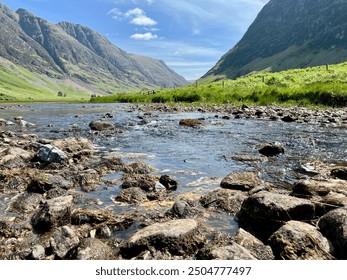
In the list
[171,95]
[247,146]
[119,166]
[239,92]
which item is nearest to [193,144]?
[247,146]

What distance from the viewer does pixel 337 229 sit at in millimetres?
6117

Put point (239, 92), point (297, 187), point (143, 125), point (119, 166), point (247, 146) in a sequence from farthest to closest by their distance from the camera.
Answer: point (239, 92) < point (143, 125) < point (247, 146) < point (119, 166) < point (297, 187)

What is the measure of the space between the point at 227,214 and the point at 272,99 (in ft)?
123

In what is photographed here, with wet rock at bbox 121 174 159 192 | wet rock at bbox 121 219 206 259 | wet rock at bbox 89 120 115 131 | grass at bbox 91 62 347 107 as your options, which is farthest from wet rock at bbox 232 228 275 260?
grass at bbox 91 62 347 107

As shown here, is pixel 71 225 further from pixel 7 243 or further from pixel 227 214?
pixel 227 214

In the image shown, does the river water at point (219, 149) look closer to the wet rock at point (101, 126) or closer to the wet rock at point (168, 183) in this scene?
the wet rock at point (168, 183)

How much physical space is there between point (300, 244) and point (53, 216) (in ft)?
17.5

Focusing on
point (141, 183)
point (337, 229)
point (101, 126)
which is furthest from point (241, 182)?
point (101, 126)

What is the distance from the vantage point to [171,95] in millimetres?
64188

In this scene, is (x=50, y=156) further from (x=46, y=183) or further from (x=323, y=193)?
(x=323, y=193)

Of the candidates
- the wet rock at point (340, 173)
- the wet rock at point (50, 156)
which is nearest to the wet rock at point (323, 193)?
the wet rock at point (340, 173)

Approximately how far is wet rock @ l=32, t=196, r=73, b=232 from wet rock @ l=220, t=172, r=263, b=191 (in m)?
4.84

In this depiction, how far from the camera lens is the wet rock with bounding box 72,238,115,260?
6000 mm

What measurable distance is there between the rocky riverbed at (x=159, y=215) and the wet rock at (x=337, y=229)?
0.7 inches
